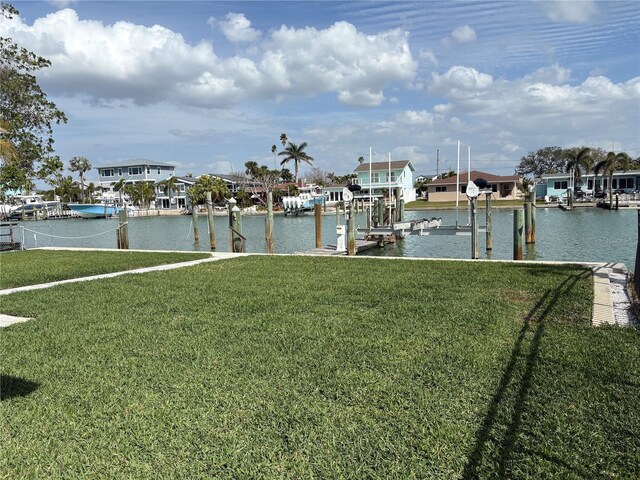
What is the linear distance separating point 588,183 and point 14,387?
80.6 meters

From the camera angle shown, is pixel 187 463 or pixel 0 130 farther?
pixel 0 130

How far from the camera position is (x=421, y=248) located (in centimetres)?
2366

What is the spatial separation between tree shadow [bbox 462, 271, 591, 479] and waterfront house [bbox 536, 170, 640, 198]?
65866mm

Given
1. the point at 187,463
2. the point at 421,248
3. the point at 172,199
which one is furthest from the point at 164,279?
the point at 172,199

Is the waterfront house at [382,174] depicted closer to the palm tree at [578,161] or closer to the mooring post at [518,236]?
the palm tree at [578,161]

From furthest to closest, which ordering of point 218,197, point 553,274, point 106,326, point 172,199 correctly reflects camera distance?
1. point 172,199
2. point 218,197
3. point 553,274
4. point 106,326

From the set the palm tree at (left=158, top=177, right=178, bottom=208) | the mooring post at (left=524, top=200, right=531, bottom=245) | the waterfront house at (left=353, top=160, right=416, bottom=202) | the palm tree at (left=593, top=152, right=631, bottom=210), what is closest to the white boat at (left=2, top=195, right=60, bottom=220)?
the palm tree at (left=158, top=177, right=178, bottom=208)

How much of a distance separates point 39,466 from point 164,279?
7.53 m

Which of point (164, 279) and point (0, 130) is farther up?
point (0, 130)

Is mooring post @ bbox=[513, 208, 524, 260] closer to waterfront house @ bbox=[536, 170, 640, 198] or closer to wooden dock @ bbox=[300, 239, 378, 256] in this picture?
wooden dock @ bbox=[300, 239, 378, 256]

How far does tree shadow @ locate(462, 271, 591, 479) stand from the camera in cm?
Result: 332

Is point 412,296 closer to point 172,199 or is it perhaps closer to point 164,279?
point 164,279

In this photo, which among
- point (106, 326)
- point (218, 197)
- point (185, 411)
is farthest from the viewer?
point (218, 197)

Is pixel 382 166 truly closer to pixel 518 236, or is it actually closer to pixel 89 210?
pixel 89 210
